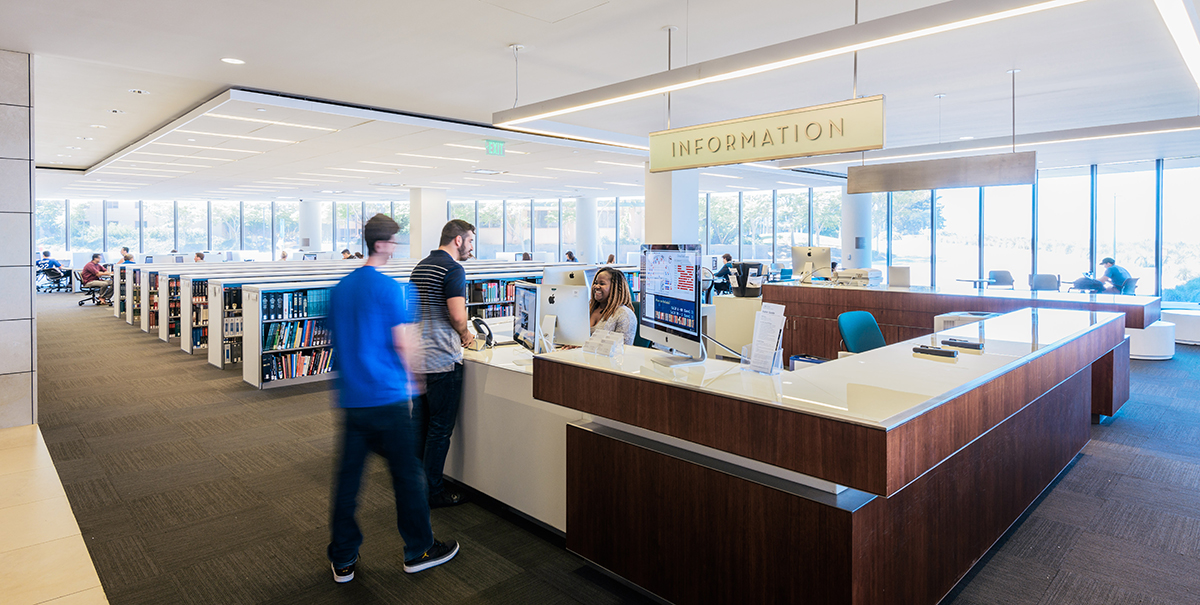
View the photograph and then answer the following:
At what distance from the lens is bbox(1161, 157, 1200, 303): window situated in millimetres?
10516

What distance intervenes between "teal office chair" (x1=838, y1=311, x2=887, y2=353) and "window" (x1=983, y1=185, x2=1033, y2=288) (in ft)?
33.3

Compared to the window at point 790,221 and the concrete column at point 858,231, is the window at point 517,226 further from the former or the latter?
the concrete column at point 858,231

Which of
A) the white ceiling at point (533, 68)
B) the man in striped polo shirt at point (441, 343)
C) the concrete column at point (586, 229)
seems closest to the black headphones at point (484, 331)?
the man in striped polo shirt at point (441, 343)

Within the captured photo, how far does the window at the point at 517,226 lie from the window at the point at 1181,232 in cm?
1603

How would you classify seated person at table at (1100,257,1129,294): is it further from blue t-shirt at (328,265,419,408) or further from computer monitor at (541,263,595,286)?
blue t-shirt at (328,265,419,408)

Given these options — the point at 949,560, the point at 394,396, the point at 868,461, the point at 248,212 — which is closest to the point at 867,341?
the point at 949,560

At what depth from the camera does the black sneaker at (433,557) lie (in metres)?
2.88

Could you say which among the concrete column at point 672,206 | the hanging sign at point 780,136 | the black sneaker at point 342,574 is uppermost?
the concrete column at point 672,206

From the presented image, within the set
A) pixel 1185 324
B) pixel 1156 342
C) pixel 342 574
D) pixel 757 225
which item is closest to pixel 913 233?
pixel 757 225

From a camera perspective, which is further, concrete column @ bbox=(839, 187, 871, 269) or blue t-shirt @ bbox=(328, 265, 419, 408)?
concrete column @ bbox=(839, 187, 871, 269)

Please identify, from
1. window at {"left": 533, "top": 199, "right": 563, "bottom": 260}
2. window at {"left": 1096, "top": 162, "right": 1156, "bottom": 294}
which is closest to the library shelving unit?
window at {"left": 1096, "top": 162, "right": 1156, "bottom": 294}

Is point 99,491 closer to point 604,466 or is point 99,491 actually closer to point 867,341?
point 604,466

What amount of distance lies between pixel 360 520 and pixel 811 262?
7.25m

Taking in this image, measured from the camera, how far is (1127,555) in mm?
3066
